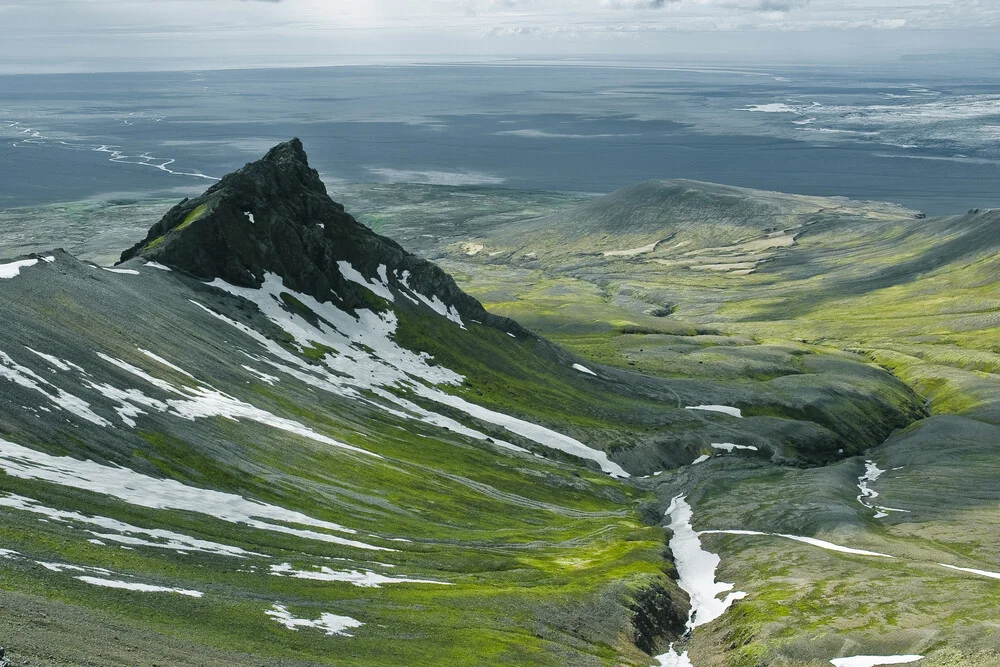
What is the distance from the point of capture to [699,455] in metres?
131

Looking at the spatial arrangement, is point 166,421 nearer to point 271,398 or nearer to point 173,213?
point 271,398

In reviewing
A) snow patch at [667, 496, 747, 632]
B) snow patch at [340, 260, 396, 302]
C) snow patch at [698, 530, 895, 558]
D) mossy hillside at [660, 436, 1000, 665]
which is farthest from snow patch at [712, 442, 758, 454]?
snow patch at [340, 260, 396, 302]

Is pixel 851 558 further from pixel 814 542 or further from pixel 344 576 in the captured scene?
pixel 344 576

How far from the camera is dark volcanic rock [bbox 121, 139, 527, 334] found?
421 feet

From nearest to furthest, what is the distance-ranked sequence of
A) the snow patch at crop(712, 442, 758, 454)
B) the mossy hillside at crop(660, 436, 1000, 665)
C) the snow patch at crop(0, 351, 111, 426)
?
the mossy hillside at crop(660, 436, 1000, 665)
the snow patch at crop(0, 351, 111, 426)
the snow patch at crop(712, 442, 758, 454)

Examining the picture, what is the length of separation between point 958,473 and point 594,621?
76.2 meters


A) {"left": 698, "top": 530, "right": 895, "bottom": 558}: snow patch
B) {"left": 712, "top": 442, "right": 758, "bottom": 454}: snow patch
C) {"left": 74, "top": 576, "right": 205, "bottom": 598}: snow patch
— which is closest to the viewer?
{"left": 74, "top": 576, "right": 205, "bottom": 598}: snow patch

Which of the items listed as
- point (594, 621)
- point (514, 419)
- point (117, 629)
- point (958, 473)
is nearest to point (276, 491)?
point (594, 621)

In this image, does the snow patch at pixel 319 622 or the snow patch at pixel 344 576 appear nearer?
the snow patch at pixel 319 622

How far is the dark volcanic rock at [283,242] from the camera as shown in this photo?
5049 inches

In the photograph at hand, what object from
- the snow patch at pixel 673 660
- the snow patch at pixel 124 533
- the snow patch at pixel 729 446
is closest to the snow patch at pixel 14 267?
the snow patch at pixel 124 533

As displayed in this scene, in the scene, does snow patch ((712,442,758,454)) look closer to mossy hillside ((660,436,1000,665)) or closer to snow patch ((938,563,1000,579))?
mossy hillside ((660,436,1000,665))

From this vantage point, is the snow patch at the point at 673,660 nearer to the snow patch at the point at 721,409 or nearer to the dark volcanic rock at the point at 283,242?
the snow patch at the point at 721,409

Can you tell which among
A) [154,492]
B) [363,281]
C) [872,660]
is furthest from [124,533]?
[363,281]
